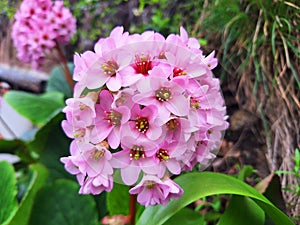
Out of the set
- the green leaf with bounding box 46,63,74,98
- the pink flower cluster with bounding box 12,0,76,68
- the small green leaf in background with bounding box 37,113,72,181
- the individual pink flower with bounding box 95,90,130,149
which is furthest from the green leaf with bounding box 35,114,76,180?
the individual pink flower with bounding box 95,90,130,149

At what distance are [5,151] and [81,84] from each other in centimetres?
81

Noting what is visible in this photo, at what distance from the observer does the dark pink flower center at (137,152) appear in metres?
0.64

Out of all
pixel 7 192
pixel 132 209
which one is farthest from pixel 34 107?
pixel 132 209

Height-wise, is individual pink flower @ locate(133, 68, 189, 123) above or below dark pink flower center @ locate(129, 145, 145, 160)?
above

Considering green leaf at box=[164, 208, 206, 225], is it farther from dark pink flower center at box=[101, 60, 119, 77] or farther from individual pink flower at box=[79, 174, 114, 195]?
dark pink flower center at box=[101, 60, 119, 77]

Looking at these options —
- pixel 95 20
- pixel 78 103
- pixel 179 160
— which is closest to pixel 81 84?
pixel 78 103

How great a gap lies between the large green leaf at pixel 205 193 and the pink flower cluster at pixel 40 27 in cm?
81

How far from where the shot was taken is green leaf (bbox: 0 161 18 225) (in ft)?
3.44

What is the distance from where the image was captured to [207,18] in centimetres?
126

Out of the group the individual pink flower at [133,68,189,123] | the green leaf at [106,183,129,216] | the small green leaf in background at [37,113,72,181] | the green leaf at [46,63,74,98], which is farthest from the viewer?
the green leaf at [46,63,74,98]

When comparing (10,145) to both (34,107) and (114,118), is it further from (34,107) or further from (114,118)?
(114,118)

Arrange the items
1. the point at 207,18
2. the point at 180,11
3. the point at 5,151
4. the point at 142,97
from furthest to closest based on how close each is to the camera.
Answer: the point at 180,11 → the point at 5,151 → the point at 207,18 → the point at 142,97

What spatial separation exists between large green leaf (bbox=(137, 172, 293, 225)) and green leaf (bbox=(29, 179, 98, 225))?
1.01ft

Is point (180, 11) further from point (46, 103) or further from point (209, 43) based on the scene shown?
point (46, 103)
